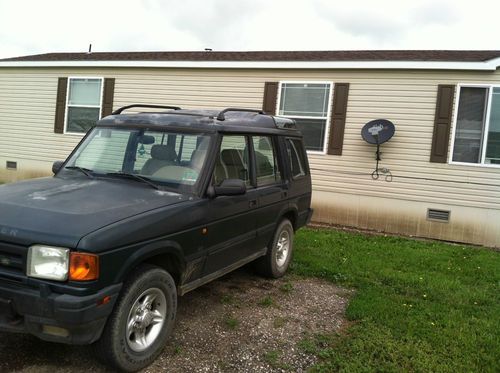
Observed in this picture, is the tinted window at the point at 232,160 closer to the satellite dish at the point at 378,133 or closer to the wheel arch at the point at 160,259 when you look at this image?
the wheel arch at the point at 160,259

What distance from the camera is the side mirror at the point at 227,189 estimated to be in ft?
12.5

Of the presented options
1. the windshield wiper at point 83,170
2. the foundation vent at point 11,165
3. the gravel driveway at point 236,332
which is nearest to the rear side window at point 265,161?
the gravel driveway at point 236,332

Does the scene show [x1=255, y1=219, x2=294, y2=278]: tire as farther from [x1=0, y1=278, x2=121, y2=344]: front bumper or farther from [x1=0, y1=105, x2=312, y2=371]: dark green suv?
[x1=0, y1=278, x2=121, y2=344]: front bumper

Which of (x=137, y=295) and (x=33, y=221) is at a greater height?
(x=33, y=221)

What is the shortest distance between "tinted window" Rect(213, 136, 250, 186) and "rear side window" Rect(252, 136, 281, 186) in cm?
22

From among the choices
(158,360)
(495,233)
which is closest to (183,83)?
(495,233)

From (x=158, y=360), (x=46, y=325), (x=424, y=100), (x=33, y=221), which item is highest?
(x=424, y=100)

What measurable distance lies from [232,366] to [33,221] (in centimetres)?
176

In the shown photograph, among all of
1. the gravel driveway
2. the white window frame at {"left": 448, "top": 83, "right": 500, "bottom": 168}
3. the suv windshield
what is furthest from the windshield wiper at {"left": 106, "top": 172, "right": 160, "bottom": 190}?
the white window frame at {"left": 448, "top": 83, "right": 500, "bottom": 168}

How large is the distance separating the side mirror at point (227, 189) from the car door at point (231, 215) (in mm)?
87

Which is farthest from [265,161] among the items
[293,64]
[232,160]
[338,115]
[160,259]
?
[293,64]

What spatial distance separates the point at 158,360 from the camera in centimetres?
341

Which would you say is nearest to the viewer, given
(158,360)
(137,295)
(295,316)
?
(137,295)

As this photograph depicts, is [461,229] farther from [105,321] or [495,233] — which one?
[105,321]
